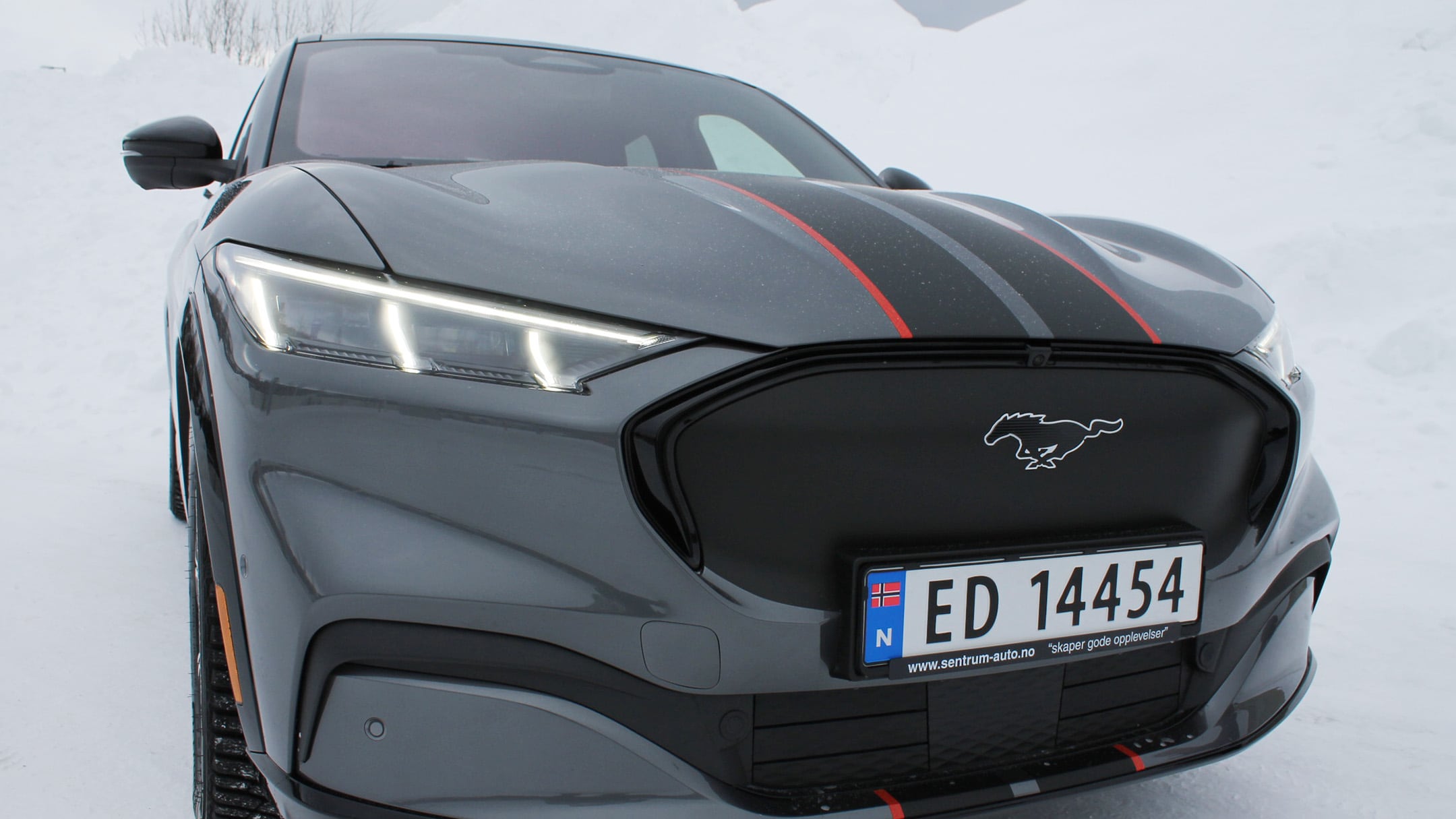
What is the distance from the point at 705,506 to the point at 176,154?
1.56 meters

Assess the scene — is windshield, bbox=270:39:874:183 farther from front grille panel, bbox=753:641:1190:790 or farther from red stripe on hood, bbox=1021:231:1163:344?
front grille panel, bbox=753:641:1190:790

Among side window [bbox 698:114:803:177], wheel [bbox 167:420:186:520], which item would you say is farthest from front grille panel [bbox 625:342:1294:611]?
wheel [bbox 167:420:186:520]

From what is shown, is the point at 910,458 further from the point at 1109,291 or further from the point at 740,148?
the point at 740,148

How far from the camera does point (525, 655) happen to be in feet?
3.21

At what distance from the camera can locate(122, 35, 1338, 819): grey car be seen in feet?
3.18

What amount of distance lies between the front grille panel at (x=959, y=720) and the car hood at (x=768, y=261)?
1.34 feet

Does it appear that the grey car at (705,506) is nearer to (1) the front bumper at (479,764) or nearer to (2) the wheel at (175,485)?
(1) the front bumper at (479,764)

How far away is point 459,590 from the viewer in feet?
3.15

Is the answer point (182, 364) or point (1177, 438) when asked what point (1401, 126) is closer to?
point (1177, 438)

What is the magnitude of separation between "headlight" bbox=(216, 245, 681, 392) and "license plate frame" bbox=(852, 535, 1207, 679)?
1.15 ft

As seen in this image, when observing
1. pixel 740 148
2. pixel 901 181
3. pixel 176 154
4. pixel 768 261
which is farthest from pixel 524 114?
pixel 768 261

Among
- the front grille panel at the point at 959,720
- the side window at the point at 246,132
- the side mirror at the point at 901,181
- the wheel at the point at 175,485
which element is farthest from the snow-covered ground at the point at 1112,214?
the side mirror at the point at 901,181

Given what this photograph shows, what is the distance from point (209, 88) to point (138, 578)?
35.1 feet

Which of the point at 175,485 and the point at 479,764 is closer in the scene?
the point at 479,764
